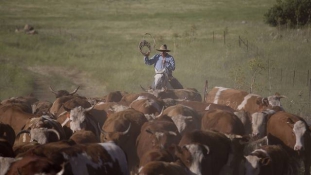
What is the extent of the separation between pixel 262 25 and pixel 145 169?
3954 cm

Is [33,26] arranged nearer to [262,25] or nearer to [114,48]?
[114,48]

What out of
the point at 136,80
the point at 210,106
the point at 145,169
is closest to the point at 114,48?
the point at 136,80

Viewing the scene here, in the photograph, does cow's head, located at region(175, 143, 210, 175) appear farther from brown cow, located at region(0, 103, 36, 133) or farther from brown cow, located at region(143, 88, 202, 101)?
brown cow, located at region(143, 88, 202, 101)

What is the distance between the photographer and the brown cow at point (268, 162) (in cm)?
1141

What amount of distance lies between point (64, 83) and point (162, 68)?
12.9m

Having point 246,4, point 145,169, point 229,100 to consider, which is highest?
point 145,169

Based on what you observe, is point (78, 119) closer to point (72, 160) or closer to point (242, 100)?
point (72, 160)

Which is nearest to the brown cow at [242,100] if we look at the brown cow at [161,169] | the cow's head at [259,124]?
the cow's head at [259,124]

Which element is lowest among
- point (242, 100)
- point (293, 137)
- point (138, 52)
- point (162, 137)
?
point (138, 52)

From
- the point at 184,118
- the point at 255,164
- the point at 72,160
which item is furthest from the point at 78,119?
the point at 72,160

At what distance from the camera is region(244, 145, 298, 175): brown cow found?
1141cm

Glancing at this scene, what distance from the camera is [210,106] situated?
16047mm

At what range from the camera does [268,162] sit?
448 inches

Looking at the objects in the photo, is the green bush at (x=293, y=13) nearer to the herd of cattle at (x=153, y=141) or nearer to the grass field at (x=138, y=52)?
the grass field at (x=138, y=52)
